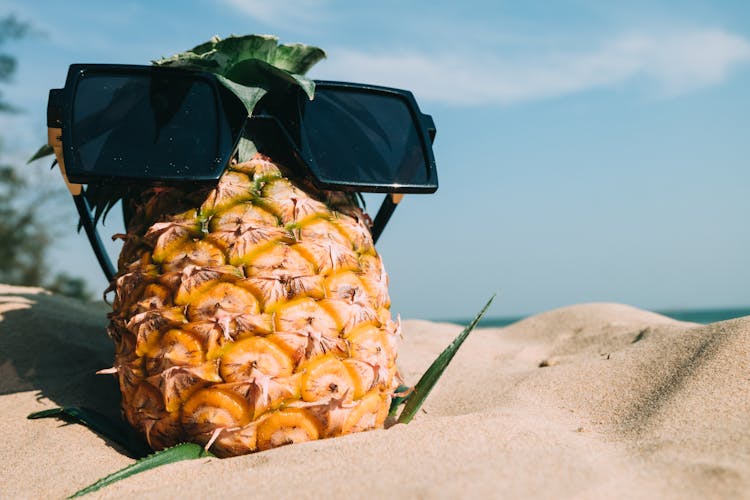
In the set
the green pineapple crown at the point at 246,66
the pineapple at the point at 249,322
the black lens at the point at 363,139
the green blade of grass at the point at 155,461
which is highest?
the green pineapple crown at the point at 246,66

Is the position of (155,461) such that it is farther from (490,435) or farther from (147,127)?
(147,127)

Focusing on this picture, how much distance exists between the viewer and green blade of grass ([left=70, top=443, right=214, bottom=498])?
1410 mm

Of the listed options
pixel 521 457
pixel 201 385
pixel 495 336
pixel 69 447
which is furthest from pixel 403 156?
pixel 495 336

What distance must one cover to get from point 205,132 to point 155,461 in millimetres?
1000

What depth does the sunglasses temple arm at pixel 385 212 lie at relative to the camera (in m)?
2.39

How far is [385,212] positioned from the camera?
7.99 ft

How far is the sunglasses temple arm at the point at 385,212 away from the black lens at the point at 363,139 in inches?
9.8

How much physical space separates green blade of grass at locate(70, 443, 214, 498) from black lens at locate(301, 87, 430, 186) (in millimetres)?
902

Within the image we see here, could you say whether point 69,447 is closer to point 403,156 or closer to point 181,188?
point 181,188

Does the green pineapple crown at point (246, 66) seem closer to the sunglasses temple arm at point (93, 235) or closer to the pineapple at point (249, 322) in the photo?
the sunglasses temple arm at point (93, 235)

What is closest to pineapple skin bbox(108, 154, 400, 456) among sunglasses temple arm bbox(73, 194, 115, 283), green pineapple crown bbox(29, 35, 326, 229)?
green pineapple crown bbox(29, 35, 326, 229)

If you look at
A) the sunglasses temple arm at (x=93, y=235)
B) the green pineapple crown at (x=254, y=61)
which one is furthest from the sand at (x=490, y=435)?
the green pineapple crown at (x=254, y=61)

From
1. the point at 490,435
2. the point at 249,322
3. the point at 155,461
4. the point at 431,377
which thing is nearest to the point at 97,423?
the point at 155,461

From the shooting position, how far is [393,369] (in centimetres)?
192
